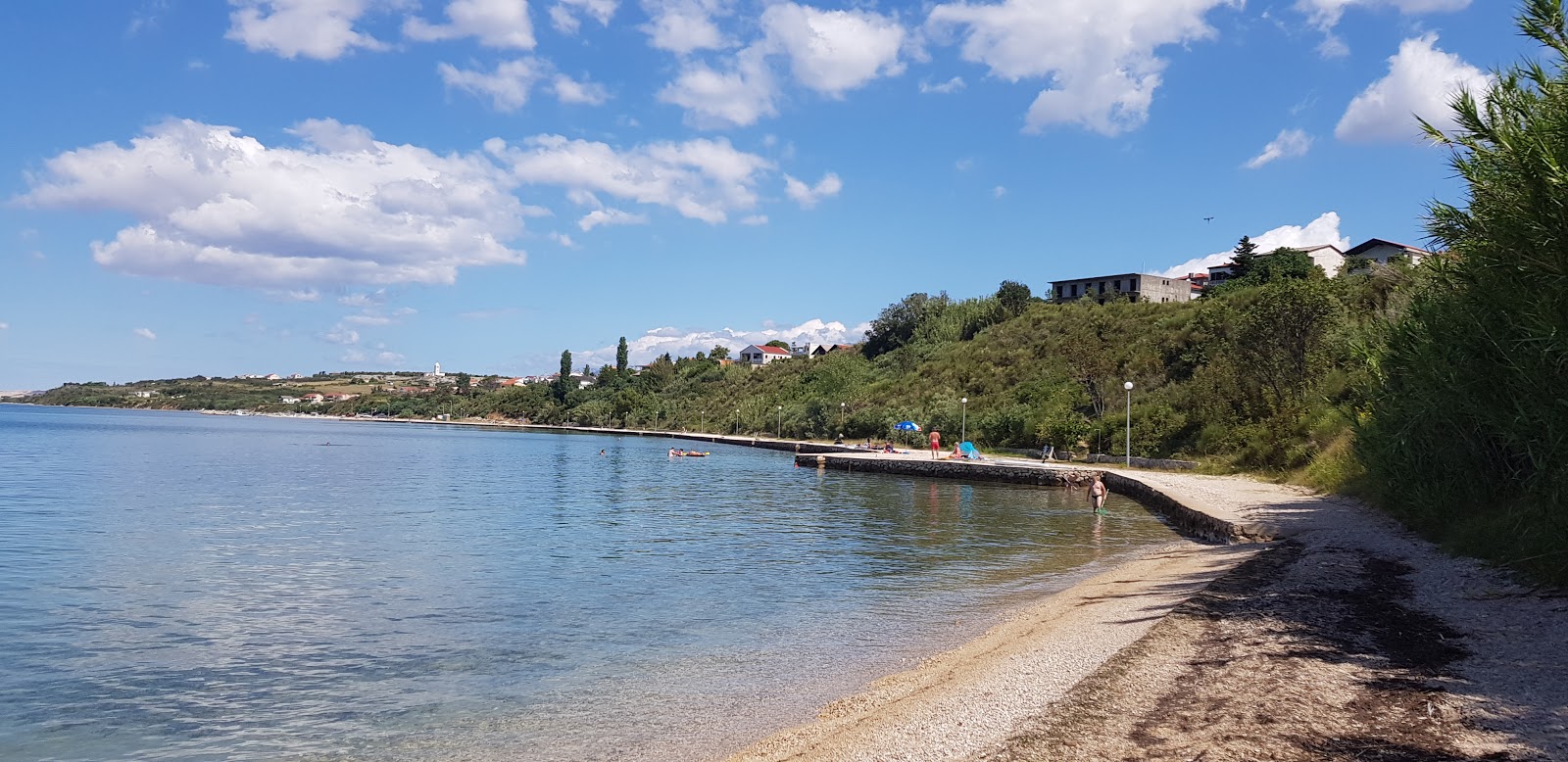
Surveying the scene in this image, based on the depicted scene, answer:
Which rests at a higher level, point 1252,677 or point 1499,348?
point 1499,348

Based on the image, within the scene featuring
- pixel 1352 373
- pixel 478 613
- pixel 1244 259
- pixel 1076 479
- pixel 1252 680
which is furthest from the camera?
pixel 1244 259

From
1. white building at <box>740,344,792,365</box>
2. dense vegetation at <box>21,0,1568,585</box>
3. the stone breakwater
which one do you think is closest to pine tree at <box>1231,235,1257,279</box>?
dense vegetation at <box>21,0,1568,585</box>

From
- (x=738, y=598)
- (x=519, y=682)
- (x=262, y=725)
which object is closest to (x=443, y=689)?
(x=519, y=682)

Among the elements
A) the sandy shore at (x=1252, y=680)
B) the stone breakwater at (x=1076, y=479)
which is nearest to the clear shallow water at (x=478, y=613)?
the stone breakwater at (x=1076, y=479)

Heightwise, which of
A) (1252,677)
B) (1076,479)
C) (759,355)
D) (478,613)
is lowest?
(478,613)

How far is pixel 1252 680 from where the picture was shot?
7684 mm

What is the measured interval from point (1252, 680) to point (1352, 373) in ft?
86.3

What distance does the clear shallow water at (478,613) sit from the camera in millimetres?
8898

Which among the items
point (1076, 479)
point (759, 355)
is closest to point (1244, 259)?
point (1076, 479)

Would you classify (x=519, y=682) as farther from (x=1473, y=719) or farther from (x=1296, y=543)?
(x=1296, y=543)

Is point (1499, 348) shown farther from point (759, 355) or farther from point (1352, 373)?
point (759, 355)

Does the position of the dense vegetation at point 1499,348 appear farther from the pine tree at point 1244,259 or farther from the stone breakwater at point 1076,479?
the pine tree at point 1244,259

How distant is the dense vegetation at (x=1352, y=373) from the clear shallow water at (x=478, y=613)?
592cm

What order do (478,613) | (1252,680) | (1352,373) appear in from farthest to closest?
(1352,373) → (478,613) → (1252,680)
